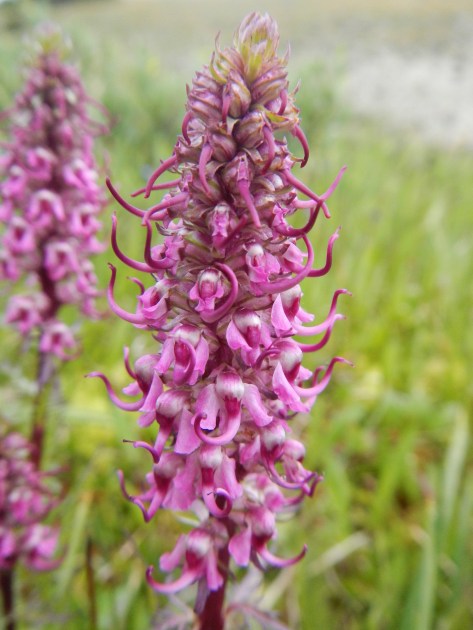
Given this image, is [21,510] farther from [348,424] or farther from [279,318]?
[348,424]

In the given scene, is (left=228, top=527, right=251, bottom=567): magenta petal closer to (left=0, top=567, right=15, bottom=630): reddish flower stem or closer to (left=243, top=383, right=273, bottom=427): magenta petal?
(left=243, top=383, right=273, bottom=427): magenta petal

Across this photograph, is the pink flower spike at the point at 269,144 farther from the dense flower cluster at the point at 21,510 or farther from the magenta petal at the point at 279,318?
the dense flower cluster at the point at 21,510

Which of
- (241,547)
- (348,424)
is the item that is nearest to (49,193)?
(241,547)

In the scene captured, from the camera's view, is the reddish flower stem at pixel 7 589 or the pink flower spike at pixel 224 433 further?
the reddish flower stem at pixel 7 589

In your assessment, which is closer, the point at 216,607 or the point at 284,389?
the point at 284,389

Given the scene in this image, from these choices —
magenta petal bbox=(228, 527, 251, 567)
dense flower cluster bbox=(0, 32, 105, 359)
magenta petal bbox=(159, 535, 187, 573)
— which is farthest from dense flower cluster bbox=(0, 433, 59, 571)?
magenta petal bbox=(228, 527, 251, 567)

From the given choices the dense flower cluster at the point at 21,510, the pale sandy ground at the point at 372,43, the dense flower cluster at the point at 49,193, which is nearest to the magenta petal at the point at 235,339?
the dense flower cluster at the point at 21,510

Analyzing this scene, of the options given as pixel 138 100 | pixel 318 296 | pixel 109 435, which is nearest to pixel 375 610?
pixel 109 435
